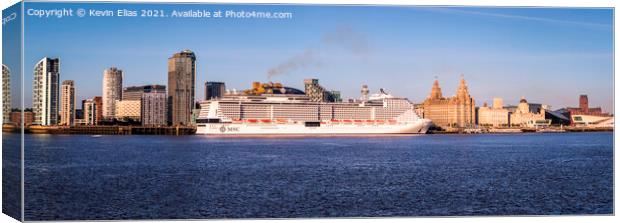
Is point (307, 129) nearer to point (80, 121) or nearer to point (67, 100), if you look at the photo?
point (80, 121)

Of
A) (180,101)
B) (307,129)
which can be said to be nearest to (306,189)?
(307,129)

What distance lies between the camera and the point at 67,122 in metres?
31.9

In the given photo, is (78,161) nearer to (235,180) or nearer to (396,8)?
(235,180)

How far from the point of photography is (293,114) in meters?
40.5

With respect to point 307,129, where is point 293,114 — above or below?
above

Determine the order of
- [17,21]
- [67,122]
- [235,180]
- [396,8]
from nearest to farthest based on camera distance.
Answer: [17,21] < [396,8] < [235,180] < [67,122]

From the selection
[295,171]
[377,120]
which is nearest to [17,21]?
[295,171]

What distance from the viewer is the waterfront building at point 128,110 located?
143 ft

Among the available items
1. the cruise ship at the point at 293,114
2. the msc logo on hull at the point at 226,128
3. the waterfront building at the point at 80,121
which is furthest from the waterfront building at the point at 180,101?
the waterfront building at the point at 80,121

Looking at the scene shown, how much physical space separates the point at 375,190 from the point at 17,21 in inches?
224

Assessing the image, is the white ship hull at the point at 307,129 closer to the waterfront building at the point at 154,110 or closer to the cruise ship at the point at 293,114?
the cruise ship at the point at 293,114

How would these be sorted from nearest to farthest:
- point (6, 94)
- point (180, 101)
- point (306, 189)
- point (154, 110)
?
point (6, 94) < point (306, 189) < point (180, 101) < point (154, 110)

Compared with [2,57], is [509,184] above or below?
below

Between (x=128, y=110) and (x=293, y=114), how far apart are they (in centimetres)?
1088
